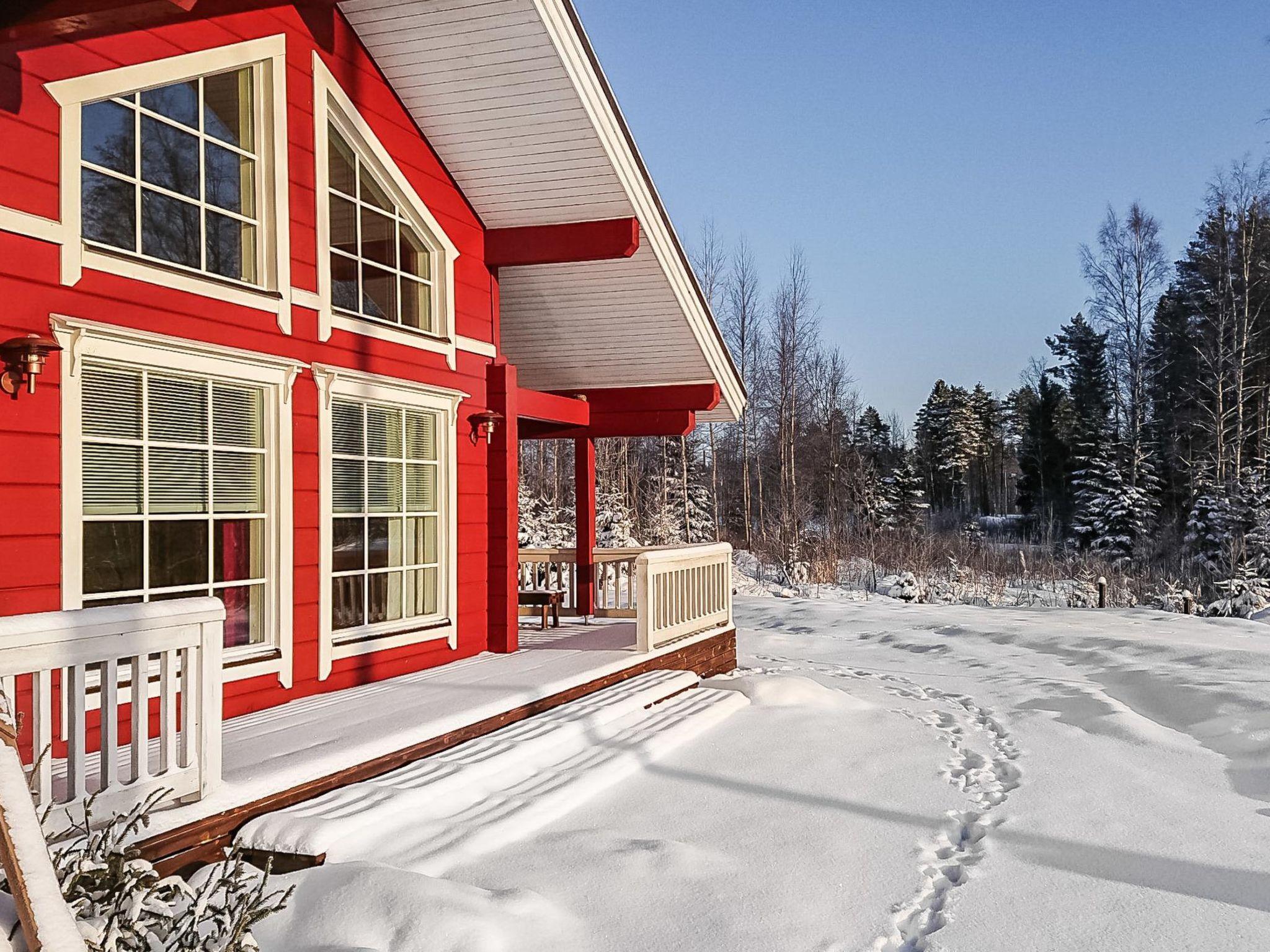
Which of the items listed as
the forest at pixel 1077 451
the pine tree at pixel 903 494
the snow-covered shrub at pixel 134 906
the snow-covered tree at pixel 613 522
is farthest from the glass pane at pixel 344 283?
the pine tree at pixel 903 494

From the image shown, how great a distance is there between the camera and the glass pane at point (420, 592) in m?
7.31

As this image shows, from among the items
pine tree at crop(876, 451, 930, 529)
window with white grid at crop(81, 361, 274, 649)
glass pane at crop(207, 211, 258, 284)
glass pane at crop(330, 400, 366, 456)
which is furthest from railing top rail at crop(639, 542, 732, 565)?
pine tree at crop(876, 451, 930, 529)

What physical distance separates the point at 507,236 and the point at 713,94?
1249cm

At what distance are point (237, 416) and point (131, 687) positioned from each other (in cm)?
248

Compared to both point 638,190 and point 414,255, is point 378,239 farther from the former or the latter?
point 638,190

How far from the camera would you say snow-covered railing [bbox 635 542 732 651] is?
315 inches

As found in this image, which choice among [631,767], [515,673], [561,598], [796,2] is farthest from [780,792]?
[796,2]

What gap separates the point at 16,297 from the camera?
445cm

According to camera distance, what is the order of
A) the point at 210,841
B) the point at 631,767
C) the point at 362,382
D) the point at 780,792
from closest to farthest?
the point at 210,841, the point at 780,792, the point at 631,767, the point at 362,382

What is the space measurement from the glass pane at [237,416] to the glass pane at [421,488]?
1.54 metres

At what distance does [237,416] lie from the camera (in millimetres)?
5707

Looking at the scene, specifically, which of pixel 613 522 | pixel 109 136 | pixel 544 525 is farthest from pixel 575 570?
pixel 544 525

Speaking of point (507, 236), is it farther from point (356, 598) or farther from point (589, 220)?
point (356, 598)

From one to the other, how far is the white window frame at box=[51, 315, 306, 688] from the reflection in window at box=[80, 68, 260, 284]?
49cm
